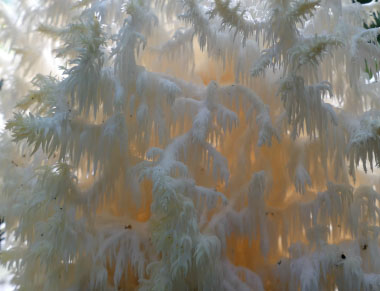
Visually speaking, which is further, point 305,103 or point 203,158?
point 203,158

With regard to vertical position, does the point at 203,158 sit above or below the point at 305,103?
below

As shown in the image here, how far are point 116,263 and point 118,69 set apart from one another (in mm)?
917

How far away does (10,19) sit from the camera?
2.31m

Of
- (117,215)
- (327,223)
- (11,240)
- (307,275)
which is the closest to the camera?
(307,275)

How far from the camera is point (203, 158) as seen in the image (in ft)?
5.77

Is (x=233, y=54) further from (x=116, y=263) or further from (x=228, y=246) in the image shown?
(x=116, y=263)

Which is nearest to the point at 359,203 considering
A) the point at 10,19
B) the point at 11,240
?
the point at 11,240

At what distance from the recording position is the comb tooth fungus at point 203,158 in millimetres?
1541

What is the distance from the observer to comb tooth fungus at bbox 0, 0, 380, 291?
154 centimetres

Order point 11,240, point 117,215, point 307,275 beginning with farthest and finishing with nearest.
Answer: point 11,240
point 117,215
point 307,275

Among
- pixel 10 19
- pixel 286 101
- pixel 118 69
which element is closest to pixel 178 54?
pixel 118 69

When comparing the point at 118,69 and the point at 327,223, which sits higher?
the point at 118,69

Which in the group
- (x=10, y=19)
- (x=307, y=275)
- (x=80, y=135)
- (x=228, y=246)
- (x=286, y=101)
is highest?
(x=10, y=19)

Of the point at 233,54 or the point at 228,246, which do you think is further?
the point at 233,54
